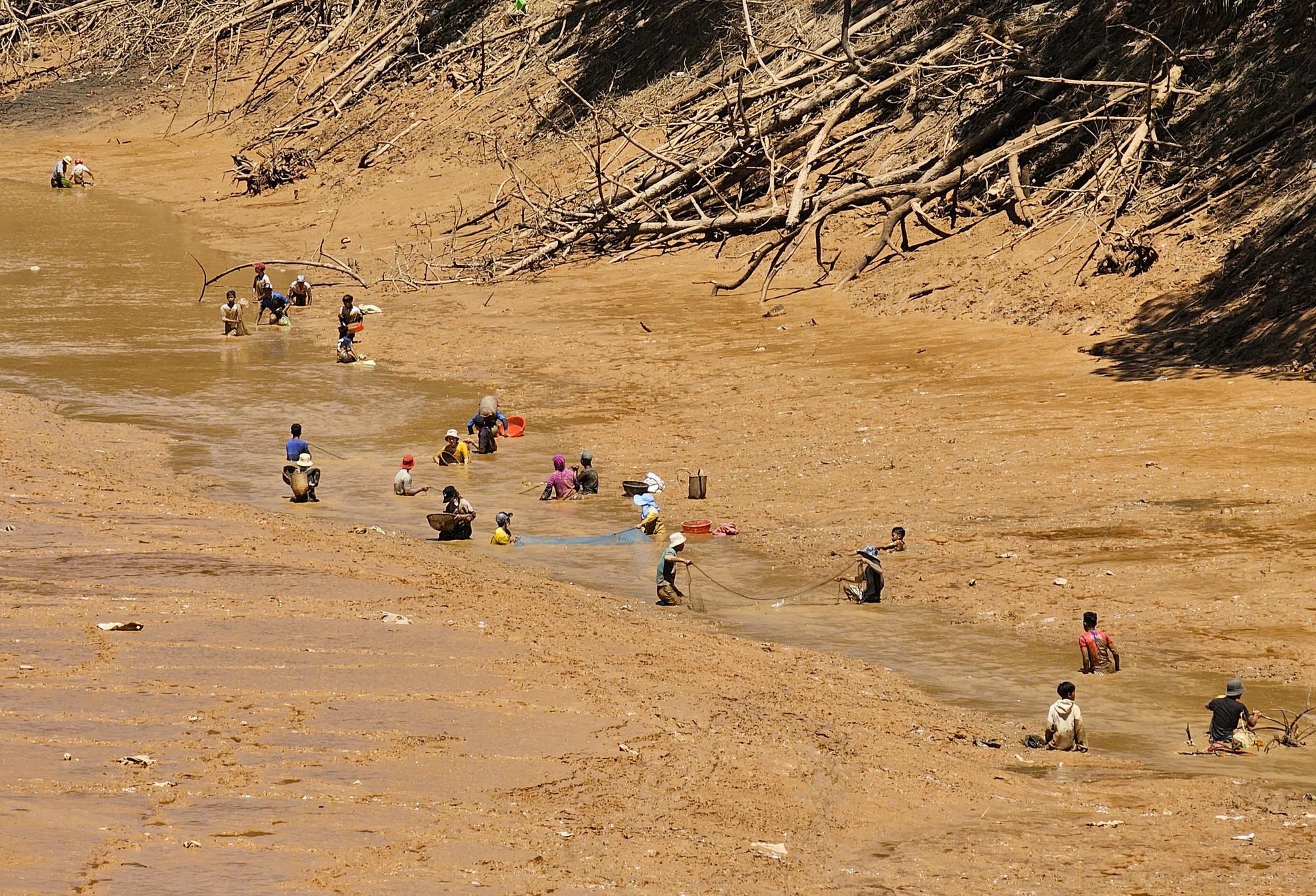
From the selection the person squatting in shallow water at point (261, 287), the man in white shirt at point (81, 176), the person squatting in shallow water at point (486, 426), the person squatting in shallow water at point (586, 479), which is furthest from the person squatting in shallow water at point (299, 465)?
the man in white shirt at point (81, 176)

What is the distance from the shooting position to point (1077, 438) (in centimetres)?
1612

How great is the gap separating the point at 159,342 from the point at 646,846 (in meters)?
18.3

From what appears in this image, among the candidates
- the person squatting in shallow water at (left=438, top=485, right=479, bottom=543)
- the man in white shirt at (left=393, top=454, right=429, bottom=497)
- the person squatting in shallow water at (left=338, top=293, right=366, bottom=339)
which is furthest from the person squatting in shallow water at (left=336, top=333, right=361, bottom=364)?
the person squatting in shallow water at (left=438, top=485, right=479, bottom=543)

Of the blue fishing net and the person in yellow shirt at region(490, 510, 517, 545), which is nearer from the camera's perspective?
the person in yellow shirt at region(490, 510, 517, 545)

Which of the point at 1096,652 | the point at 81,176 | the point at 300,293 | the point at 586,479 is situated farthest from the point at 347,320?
the point at 81,176

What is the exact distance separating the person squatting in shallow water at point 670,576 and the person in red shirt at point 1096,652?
3.35m

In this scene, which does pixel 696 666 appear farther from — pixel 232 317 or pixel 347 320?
pixel 232 317

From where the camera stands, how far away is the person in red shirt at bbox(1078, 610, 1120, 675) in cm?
1126

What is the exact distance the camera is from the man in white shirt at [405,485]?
16.4m

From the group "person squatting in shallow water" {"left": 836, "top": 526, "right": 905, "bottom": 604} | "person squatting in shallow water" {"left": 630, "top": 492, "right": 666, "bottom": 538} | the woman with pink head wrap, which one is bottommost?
"person squatting in shallow water" {"left": 836, "top": 526, "right": 905, "bottom": 604}

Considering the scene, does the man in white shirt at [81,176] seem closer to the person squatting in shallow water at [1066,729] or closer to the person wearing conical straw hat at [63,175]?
the person wearing conical straw hat at [63,175]

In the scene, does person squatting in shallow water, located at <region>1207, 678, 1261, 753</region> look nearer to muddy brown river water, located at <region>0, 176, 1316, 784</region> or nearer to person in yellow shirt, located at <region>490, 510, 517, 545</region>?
muddy brown river water, located at <region>0, 176, 1316, 784</region>

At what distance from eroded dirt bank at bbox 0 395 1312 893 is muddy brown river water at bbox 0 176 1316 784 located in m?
0.74

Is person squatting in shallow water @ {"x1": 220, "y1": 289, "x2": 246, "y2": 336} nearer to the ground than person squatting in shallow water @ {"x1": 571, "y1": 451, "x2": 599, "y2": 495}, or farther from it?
farther from it
